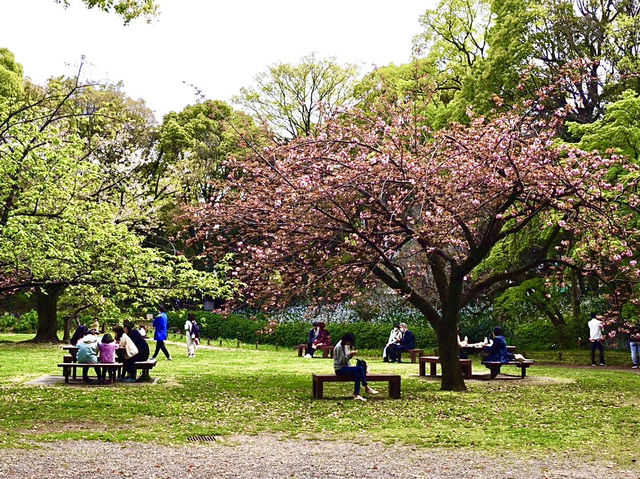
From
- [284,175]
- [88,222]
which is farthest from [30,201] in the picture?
[284,175]

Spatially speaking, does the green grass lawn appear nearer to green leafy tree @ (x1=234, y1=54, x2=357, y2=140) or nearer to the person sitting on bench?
the person sitting on bench

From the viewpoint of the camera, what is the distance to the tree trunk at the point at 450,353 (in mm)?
15391

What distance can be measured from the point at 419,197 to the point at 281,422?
16.4 feet

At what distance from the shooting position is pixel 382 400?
1373cm

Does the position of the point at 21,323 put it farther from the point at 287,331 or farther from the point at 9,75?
the point at 287,331

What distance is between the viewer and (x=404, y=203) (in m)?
→ 14.3

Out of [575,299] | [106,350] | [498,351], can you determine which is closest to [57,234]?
[106,350]

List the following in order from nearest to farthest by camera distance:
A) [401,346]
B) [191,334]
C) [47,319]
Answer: [401,346] → [191,334] → [47,319]

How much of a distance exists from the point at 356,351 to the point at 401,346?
425 inches

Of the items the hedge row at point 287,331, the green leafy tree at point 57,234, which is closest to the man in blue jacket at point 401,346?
the hedge row at point 287,331

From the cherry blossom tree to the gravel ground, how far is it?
543 cm

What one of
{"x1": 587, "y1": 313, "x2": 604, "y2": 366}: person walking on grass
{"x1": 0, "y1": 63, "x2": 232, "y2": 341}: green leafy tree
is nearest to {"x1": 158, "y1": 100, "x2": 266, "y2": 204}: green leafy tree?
{"x1": 587, "y1": 313, "x2": 604, "y2": 366}: person walking on grass

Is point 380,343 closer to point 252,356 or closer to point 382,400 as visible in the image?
point 252,356

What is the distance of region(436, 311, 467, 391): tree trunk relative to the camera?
50.5 feet
